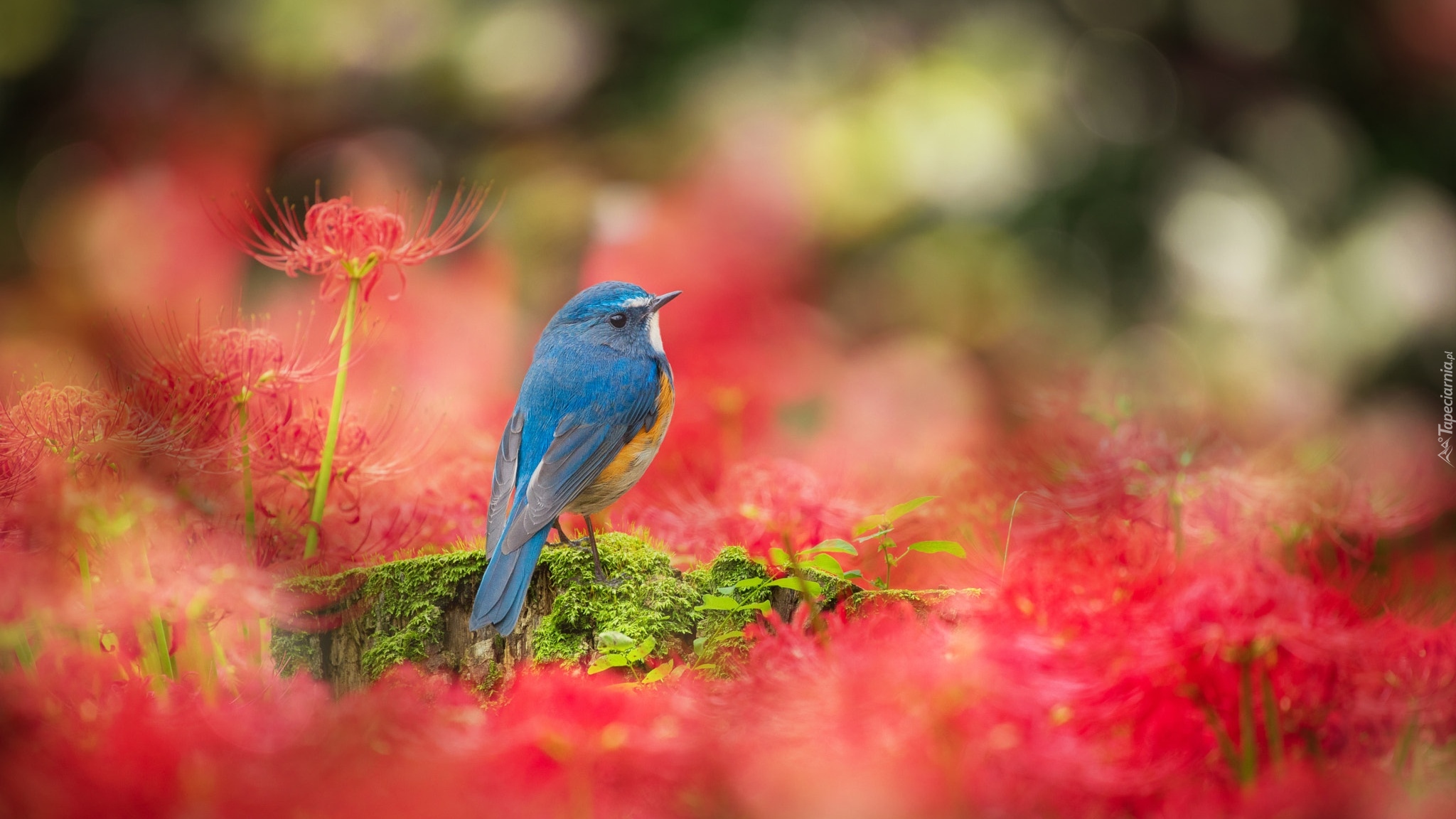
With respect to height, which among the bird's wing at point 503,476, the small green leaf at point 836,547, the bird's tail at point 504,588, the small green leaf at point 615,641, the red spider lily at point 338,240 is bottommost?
the small green leaf at point 615,641

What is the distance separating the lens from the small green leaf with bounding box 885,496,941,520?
1017mm

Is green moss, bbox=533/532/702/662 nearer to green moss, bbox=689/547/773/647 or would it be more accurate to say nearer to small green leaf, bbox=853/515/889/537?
green moss, bbox=689/547/773/647

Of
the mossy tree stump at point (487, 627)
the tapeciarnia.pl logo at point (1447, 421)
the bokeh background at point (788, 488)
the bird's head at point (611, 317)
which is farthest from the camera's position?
the bird's head at point (611, 317)

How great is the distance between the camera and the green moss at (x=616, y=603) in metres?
1.11

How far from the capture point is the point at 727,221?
76.8 inches

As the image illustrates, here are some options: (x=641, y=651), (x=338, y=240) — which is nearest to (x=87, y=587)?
(x=338, y=240)

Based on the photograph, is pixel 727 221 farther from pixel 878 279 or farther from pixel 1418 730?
pixel 1418 730

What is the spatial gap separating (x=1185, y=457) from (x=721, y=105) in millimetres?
1368

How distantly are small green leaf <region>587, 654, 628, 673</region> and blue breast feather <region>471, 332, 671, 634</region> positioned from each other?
0.09 m

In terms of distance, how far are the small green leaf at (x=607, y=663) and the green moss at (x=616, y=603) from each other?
0.06 m

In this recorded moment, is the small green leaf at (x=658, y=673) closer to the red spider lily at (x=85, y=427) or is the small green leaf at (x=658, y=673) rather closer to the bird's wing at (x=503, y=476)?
the bird's wing at (x=503, y=476)

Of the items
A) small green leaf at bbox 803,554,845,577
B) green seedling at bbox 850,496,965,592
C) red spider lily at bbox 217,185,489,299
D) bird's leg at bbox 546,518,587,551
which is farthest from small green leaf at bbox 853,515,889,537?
red spider lily at bbox 217,185,489,299

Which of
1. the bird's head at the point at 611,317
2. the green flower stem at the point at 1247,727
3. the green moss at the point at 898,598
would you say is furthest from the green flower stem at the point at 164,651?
the bird's head at the point at 611,317

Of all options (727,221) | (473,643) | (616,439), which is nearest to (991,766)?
(473,643)
